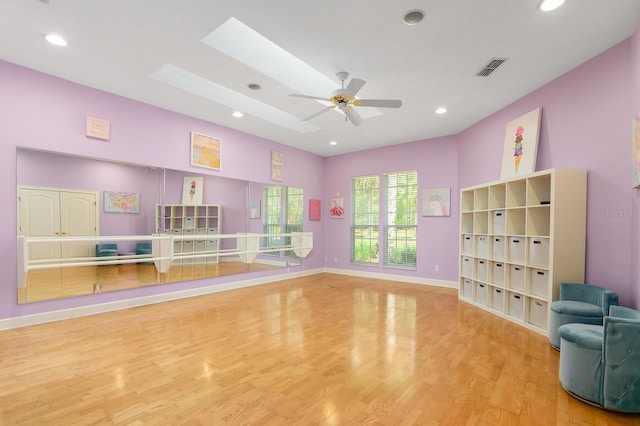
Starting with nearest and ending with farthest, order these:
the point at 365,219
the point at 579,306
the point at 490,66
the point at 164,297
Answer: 1. the point at 579,306
2. the point at 490,66
3. the point at 164,297
4. the point at 365,219

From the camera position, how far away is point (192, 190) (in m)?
5.35

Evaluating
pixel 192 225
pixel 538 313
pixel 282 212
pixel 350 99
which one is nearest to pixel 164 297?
pixel 192 225

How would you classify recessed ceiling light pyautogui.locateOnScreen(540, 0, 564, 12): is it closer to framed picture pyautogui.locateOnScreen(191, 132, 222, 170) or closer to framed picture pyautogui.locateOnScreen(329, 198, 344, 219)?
framed picture pyautogui.locateOnScreen(191, 132, 222, 170)

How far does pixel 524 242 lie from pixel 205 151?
5.36 metres

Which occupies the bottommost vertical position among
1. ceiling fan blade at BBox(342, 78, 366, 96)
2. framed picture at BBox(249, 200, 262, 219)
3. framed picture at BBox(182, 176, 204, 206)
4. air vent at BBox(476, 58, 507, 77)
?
framed picture at BBox(249, 200, 262, 219)

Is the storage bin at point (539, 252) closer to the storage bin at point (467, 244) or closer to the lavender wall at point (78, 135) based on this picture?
the storage bin at point (467, 244)

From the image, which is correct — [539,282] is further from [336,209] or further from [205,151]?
[205,151]

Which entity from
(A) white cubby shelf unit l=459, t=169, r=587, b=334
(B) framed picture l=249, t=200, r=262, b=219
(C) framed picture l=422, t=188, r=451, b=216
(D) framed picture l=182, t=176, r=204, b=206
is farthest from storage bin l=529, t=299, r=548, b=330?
(D) framed picture l=182, t=176, r=204, b=206

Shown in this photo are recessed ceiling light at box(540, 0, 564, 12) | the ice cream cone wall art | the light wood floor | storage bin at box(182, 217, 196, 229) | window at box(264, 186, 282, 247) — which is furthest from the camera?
window at box(264, 186, 282, 247)

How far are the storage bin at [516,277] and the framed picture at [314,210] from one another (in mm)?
4753

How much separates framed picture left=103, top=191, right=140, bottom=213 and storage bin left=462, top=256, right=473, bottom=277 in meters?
5.56

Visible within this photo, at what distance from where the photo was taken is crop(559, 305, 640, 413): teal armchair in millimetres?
2053

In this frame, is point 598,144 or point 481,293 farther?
point 481,293

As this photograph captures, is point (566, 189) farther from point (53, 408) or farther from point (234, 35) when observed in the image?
point (53, 408)
